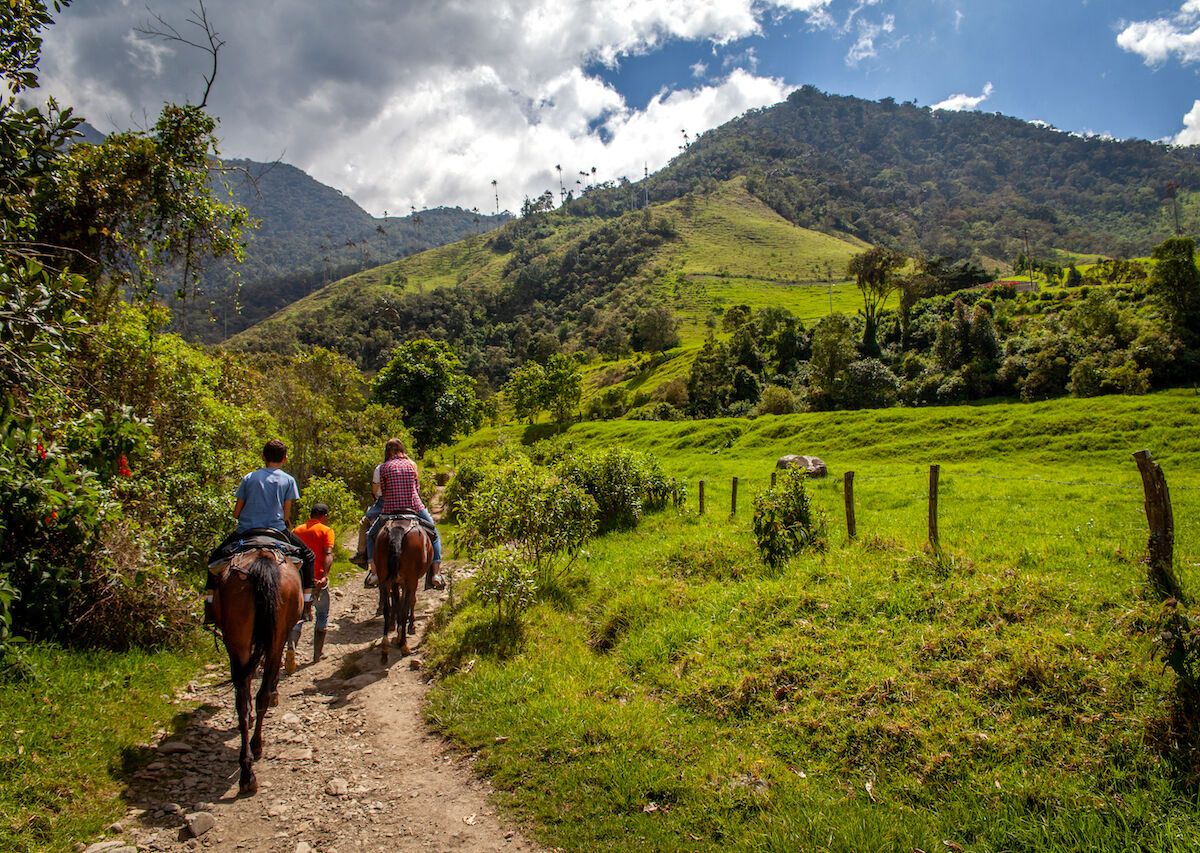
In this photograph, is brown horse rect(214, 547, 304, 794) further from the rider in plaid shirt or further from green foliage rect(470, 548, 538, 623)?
the rider in plaid shirt

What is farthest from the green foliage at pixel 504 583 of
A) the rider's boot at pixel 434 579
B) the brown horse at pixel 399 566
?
the rider's boot at pixel 434 579

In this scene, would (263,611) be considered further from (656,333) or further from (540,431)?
(656,333)

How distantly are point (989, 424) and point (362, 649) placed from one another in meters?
40.6

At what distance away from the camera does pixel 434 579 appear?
1429cm

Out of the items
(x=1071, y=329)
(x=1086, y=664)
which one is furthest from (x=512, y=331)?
(x=1086, y=664)

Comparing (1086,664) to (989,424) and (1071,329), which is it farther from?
(1071,329)

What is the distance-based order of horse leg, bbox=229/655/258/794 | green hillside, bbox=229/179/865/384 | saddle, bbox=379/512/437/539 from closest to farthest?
horse leg, bbox=229/655/258/794, saddle, bbox=379/512/437/539, green hillside, bbox=229/179/865/384

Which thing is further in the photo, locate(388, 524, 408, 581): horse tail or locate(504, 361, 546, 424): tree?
locate(504, 361, 546, 424): tree

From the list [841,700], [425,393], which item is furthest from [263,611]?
[425,393]

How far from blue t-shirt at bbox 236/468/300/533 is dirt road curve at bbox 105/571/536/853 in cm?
273

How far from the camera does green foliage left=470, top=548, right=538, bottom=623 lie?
32.2ft

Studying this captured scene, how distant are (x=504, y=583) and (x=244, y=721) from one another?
4109 mm

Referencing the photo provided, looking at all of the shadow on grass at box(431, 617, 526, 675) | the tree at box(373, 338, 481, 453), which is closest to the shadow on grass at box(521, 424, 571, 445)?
the tree at box(373, 338, 481, 453)

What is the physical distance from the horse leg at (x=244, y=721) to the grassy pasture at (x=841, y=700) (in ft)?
7.26
